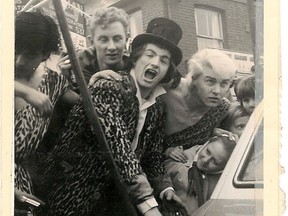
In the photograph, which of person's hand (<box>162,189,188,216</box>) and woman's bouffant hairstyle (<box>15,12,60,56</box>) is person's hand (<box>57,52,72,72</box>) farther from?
person's hand (<box>162,189,188,216</box>)

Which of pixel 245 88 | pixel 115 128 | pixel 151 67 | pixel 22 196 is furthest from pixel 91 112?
pixel 245 88

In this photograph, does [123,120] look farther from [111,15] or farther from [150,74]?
[111,15]

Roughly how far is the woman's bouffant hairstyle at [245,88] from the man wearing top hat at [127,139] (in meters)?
0.53

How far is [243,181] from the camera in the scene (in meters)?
3.94

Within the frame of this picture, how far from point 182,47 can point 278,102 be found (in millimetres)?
865

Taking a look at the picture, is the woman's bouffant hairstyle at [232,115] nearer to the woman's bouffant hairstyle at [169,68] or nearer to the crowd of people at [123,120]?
the crowd of people at [123,120]

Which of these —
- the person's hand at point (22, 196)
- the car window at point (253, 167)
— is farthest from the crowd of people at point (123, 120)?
the car window at point (253, 167)

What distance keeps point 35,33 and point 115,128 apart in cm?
96

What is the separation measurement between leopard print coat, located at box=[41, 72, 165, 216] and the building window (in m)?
0.82

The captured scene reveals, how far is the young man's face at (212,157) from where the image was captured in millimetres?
4004

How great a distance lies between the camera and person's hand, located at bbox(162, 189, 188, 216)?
3.97 meters

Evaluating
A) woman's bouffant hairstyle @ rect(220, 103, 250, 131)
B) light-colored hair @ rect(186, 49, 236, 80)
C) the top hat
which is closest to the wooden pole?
the top hat

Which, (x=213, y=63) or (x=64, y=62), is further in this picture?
(x=213, y=63)

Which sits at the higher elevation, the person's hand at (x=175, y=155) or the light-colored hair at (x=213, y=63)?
the light-colored hair at (x=213, y=63)
